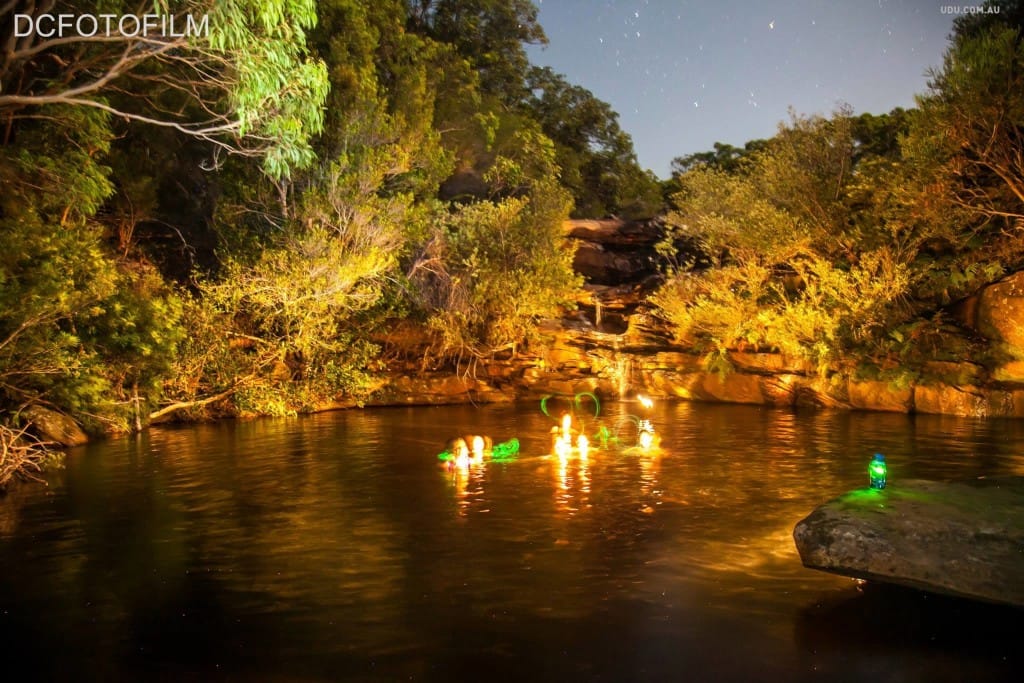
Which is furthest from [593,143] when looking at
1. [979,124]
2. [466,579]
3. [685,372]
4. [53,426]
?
[466,579]

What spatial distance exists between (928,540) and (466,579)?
4.01m

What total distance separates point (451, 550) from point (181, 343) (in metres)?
13.8

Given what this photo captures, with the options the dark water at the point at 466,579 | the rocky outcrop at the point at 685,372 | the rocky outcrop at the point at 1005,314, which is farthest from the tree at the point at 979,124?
the dark water at the point at 466,579

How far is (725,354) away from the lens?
2423cm

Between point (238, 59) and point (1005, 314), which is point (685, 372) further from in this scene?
point (238, 59)

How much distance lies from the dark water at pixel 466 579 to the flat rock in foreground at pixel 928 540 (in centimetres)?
19

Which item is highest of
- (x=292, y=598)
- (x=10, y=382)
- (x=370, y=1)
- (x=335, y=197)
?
(x=370, y=1)

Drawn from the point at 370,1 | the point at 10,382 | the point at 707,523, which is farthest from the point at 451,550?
the point at 370,1

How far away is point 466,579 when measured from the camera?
270 inches

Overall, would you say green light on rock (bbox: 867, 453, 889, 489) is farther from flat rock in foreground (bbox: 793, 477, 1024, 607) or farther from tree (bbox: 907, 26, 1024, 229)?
tree (bbox: 907, 26, 1024, 229)

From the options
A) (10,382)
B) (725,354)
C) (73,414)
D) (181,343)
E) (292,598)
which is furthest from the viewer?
(725,354)

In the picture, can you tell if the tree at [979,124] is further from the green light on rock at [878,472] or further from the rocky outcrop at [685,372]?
the green light on rock at [878,472]

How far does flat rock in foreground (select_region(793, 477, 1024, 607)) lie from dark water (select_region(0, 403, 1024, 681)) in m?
0.19

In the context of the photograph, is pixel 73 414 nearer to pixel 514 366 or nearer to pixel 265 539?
pixel 265 539
